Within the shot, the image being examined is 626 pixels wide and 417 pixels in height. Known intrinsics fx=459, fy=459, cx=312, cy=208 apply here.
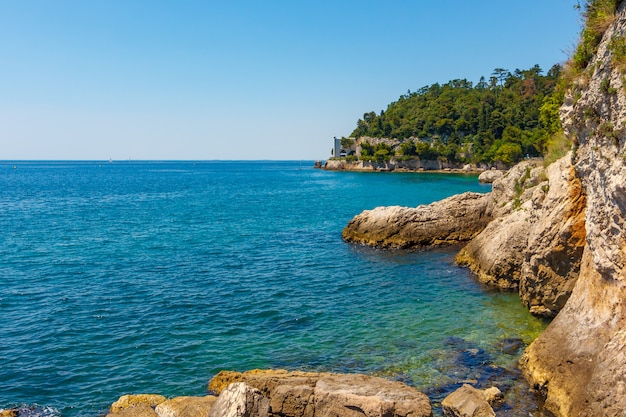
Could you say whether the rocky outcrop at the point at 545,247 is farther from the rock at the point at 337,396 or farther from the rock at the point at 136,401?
the rock at the point at 136,401

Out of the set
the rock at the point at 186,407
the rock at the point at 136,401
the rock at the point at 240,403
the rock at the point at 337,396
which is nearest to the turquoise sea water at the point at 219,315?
the rock at the point at 136,401

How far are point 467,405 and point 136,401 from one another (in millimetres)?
10402

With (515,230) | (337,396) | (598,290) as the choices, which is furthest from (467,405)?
(515,230)

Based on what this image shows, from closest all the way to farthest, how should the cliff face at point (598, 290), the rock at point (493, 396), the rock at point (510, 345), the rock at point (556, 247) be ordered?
the cliff face at point (598, 290)
the rock at point (493, 396)
the rock at point (510, 345)
the rock at point (556, 247)

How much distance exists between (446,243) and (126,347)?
1071 inches

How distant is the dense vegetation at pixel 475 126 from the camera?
134 m

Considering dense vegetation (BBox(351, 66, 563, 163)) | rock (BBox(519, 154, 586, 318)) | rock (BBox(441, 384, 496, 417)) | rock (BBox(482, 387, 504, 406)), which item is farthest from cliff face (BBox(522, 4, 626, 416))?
dense vegetation (BBox(351, 66, 563, 163))

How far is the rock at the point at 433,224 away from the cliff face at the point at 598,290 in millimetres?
22016

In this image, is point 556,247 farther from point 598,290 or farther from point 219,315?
point 219,315

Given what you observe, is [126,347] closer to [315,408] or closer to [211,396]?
[211,396]

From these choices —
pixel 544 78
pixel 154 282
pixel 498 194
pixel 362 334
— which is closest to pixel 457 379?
pixel 362 334

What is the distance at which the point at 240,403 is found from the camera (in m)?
12.1

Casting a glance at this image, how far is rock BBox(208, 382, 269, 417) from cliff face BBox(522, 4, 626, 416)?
8886 mm

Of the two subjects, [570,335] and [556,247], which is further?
[556,247]
